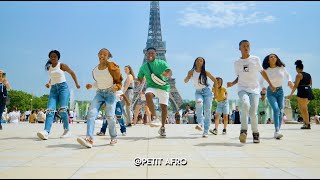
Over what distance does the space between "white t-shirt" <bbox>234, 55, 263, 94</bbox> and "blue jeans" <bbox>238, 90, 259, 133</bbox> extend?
4.1 inches

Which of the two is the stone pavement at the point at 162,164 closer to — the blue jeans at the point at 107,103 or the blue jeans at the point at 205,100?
the blue jeans at the point at 107,103

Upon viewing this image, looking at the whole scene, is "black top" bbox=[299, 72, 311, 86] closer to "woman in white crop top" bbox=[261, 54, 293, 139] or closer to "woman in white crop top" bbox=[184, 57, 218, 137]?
"woman in white crop top" bbox=[261, 54, 293, 139]

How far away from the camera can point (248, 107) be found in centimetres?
673

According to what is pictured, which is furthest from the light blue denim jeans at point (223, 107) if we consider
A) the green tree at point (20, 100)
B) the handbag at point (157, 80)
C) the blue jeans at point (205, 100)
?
the green tree at point (20, 100)

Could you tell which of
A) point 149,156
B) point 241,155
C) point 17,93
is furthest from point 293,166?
point 17,93

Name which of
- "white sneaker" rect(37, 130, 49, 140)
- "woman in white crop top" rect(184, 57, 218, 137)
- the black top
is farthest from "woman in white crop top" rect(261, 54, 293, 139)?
"white sneaker" rect(37, 130, 49, 140)

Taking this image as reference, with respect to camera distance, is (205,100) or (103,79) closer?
(103,79)

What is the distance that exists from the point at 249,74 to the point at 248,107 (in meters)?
0.68

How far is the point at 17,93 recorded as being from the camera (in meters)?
101

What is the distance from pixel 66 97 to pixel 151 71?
6.71 feet

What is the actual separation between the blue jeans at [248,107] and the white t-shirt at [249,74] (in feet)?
0.35

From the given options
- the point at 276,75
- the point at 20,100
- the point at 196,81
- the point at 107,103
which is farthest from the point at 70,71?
the point at 20,100

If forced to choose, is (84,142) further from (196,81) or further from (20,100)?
(20,100)

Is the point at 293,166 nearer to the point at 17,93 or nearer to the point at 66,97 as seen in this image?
the point at 66,97
